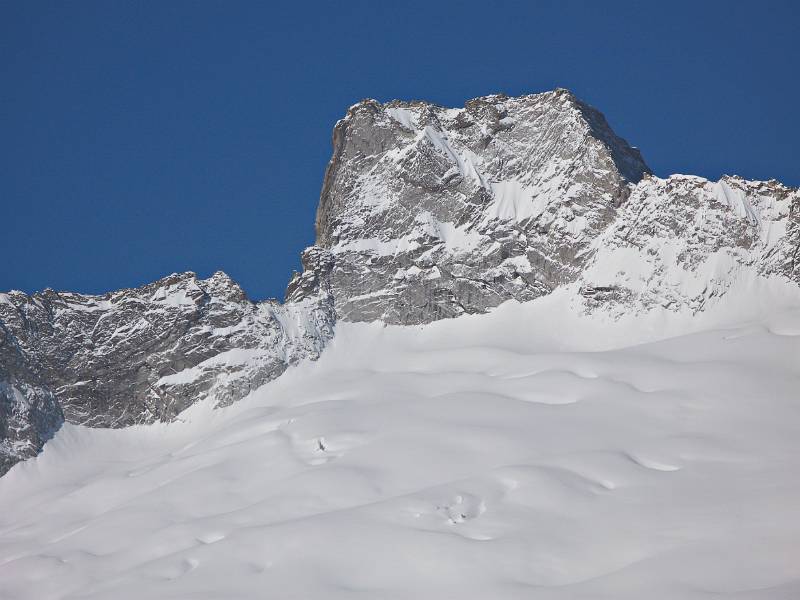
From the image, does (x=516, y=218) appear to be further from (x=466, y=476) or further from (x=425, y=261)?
(x=466, y=476)

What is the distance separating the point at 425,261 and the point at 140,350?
31484mm

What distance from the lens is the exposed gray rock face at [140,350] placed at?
425 feet

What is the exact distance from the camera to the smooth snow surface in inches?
2613

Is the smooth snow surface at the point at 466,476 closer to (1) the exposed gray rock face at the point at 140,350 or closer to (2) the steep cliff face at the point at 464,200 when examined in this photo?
(1) the exposed gray rock face at the point at 140,350

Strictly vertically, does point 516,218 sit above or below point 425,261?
above

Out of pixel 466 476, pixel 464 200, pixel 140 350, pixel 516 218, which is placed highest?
pixel 464 200

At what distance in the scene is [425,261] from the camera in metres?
136

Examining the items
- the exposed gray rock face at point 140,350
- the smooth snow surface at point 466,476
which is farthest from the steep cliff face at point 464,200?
the exposed gray rock face at point 140,350

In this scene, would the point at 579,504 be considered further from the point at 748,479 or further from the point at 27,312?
the point at 27,312

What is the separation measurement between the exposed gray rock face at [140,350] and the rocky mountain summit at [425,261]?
184 mm

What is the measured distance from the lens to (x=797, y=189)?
12081 cm

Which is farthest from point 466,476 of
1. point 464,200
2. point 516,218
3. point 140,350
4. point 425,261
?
point 140,350

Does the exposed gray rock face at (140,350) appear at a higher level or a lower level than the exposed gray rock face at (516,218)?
lower

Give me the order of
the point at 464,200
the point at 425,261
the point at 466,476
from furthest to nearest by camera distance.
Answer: the point at 464,200, the point at 425,261, the point at 466,476
